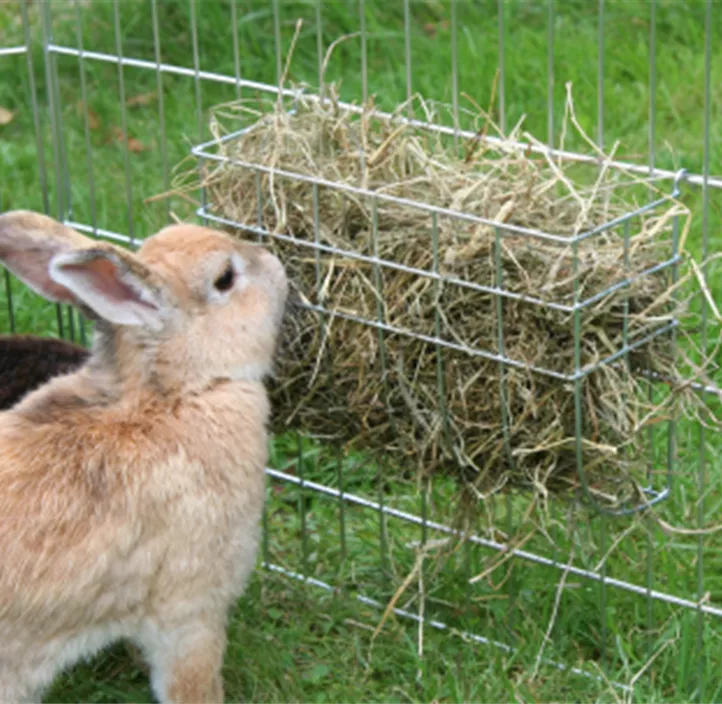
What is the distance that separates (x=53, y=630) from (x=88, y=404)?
0.49 m

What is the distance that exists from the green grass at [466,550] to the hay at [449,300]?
0.24 metres

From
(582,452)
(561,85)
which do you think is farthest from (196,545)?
(561,85)

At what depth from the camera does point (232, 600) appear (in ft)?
11.9

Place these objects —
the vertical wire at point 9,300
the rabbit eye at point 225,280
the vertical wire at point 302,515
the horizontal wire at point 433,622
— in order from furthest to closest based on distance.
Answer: the vertical wire at point 9,300 < the vertical wire at point 302,515 < the horizontal wire at point 433,622 < the rabbit eye at point 225,280

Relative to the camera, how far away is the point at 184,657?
356cm

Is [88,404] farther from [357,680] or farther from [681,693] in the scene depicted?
[681,693]

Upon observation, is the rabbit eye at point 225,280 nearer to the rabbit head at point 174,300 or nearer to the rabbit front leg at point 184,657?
the rabbit head at point 174,300

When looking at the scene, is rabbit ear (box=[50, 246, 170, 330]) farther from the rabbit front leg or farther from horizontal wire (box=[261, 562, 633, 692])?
horizontal wire (box=[261, 562, 633, 692])

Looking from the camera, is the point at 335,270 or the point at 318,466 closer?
the point at 335,270

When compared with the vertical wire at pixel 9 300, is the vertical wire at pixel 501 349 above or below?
above

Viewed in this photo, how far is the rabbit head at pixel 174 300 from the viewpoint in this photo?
348 cm

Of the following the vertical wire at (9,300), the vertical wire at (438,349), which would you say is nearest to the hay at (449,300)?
the vertical wire at (438,349)

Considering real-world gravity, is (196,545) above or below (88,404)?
below

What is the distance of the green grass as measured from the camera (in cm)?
383
